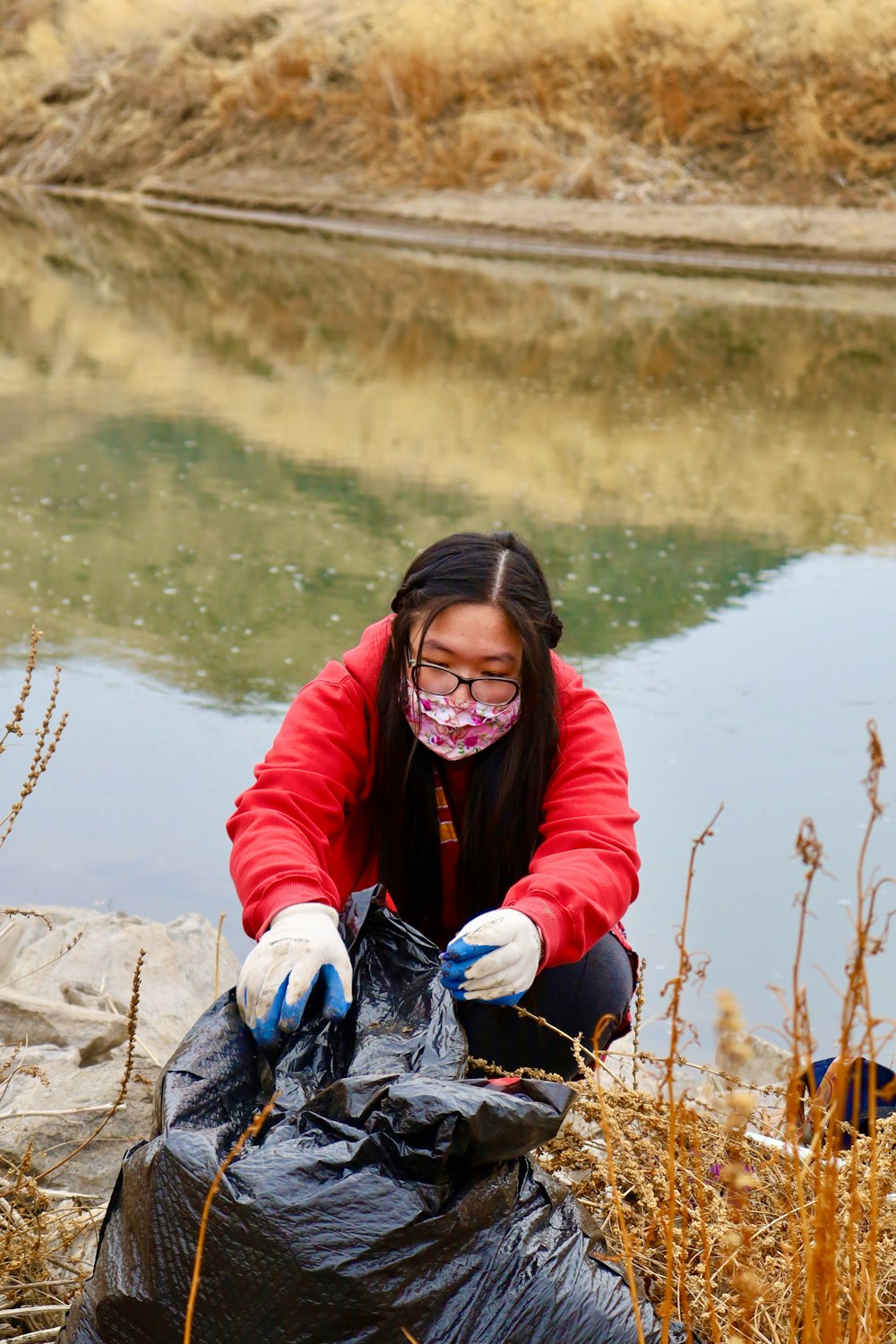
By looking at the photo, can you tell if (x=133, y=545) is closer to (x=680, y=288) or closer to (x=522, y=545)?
(x=522, y=545)

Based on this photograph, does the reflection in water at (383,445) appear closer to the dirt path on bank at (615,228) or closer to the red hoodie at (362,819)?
the dirt path on bank at (615,228)

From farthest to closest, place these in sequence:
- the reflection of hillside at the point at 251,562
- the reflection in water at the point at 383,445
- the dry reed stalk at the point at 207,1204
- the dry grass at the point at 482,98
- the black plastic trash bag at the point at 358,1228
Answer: the dry grass at the point at 482,98 → the reflection in water at the point at 383,445 → the reflection of hillside at the point at 251,562 → the black plastic trash bag at the point at 358,1228 → the dry reed stalk at the point at 207,1204

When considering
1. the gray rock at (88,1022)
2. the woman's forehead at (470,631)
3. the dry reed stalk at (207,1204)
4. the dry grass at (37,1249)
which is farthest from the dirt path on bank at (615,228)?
the dry reed stalk at (207,1204)

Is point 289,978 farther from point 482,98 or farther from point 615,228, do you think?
point 482,98

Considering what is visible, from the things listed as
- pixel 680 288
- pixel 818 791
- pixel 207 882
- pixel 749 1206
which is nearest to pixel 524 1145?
pixel 749 1206

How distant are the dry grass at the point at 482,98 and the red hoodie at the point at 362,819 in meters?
16.8

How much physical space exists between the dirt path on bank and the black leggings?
1427 centimetres

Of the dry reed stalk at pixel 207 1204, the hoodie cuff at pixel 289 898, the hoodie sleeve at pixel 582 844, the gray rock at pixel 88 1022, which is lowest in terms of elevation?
the gray rock at pixel 88 1022

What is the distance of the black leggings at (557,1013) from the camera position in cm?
184

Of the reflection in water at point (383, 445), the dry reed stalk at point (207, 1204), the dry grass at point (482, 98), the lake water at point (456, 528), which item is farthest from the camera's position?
the dry grass at point (482, 98)

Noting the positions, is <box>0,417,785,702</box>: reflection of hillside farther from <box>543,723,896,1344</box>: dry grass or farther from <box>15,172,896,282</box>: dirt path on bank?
<box>15,172,896,282</box>: dirt path on bank

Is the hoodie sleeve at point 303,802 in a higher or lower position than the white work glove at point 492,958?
higher

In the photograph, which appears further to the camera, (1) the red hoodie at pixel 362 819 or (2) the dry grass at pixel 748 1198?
(1) the red hoodie at pixel 362 819

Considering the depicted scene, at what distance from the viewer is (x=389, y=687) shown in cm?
198
